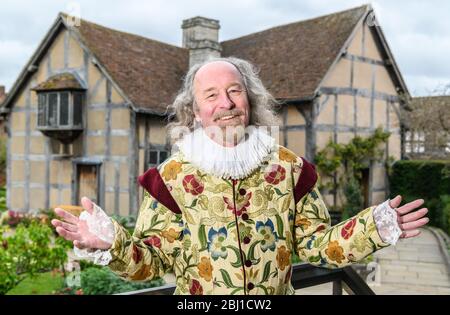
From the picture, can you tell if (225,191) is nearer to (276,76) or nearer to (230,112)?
(230,112)

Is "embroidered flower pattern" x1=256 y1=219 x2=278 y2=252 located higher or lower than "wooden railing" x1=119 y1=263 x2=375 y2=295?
higher

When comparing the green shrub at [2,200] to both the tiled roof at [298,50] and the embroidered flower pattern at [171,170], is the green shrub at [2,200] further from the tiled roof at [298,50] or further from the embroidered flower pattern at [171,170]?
the embroidered flower pattern at [171,170]

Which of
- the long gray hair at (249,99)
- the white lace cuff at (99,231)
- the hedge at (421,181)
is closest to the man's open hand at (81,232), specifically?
the white lace cuff at (99,231)

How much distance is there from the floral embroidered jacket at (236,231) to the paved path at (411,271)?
6.01 metres

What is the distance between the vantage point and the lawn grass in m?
7.29

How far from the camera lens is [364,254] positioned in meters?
1.83

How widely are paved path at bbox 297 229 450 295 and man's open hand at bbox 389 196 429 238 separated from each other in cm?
619

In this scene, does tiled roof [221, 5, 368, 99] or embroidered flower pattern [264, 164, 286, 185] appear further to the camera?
tiled roof [221, 5, 368, 99]

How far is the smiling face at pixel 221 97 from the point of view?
197 cm

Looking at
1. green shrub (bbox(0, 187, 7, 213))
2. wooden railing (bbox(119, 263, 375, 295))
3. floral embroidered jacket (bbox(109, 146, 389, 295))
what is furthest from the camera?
green shrub (bbox(0, 187, 7, 213))

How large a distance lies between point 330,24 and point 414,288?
7376 mm

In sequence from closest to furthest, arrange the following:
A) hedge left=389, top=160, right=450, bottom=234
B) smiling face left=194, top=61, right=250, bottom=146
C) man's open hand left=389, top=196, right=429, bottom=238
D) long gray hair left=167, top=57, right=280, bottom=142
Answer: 1. man's open hand left=389, top=196, right=429, bottom=238
2. smiling face left=194, top=61, right=250, bottom=146
3. long gray hair left=167, top=57, right=280, bottom=142
4. hedge left=389, top=160, right=450, bottom=234

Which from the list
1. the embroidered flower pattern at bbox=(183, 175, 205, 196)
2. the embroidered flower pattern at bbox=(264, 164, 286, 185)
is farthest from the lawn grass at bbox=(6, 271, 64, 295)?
the embroidered flower pattern at bbox=(264, 164, 286, 185)

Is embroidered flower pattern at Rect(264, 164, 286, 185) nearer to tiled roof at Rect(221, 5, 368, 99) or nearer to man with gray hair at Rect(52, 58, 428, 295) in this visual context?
man with gray hair at Rect(52, 58, 428, 295)
